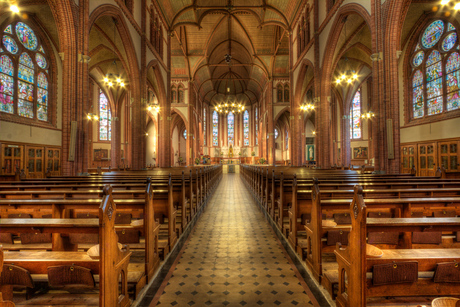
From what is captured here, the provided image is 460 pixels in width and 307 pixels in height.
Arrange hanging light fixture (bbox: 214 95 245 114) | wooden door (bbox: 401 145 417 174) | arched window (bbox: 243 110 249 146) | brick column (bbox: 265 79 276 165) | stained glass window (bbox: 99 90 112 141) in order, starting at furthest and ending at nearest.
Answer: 1. arched window (bbox: 243 110 249 146)
2. brick column (bbox: 265 79 276 165)
3. hanging light fixture (bbox: 214 95 245 114)
4. stained glass window (bbox: 99 90 112 141)
5. wooden door (bbox: 401 145 417 174)

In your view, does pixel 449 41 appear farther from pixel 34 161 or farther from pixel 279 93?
pixel 34 161

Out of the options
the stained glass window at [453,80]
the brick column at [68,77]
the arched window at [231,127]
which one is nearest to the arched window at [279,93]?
the stained glass window at [453,80]

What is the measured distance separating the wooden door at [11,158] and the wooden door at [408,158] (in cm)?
2140

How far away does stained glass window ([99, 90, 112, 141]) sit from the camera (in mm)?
24656

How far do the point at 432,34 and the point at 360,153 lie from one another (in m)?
12.3

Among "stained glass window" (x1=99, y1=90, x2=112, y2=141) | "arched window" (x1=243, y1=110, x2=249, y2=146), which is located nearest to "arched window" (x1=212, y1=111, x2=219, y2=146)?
"arched window" (x1=243, y1=110, x2=249, y2=146)

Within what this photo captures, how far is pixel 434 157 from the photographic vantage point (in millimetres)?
13672

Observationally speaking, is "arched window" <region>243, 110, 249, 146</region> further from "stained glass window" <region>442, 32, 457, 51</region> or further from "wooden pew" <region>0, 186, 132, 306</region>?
"wooden pew" <region>0, 186, 132, 306</region>

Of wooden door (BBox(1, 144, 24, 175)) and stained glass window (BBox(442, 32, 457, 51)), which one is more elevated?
stained glass window (BBox(442, 32, 457, 51))

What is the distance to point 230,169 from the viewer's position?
1352 inches

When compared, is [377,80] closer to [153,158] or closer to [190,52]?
[190,52]

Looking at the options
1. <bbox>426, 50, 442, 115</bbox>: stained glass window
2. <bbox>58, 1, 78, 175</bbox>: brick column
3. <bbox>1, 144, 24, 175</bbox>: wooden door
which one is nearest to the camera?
<bbox>58, 1, 78, 175</bbox>: brick column

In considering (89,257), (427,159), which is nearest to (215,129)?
(427,159)

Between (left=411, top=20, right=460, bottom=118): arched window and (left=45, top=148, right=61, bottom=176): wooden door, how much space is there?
21.4 meters
